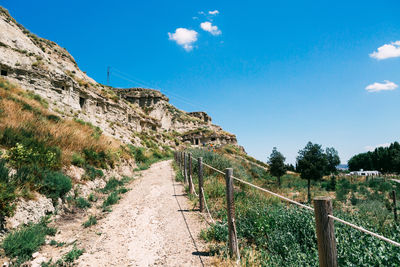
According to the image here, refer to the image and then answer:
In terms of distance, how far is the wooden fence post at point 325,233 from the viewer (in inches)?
66.6

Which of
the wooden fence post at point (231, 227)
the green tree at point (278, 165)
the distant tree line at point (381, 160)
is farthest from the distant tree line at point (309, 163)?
the distant tree line at point (381, 160)

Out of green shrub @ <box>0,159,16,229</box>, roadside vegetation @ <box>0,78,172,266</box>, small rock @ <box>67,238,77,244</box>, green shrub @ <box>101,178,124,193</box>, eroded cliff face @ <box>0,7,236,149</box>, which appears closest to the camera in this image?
roadside vegetation @ <box>0,78,172,266</box>

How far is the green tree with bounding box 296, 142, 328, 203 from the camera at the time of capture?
26797mm

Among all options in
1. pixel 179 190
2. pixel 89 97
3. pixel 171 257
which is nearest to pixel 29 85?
pixel 89 97

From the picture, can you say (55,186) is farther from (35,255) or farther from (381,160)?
(381,160)

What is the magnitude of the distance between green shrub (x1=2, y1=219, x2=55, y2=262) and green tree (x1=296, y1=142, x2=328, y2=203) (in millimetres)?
27897

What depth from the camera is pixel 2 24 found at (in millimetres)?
20078

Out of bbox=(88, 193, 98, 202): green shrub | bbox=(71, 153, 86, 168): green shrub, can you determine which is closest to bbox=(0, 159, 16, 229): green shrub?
bbox=(88, 193, 98, 202): green shrub

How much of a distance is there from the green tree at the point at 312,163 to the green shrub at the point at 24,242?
2790 cm

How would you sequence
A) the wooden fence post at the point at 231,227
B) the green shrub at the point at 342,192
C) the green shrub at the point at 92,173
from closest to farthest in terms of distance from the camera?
1. the wooden fence post at the point at 231,227
2. the green shrub at the point at 92,173
3. the green shrub at the point at 342,192

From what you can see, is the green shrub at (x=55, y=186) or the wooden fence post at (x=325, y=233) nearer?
the wooden fence post at (x=325, y=233)

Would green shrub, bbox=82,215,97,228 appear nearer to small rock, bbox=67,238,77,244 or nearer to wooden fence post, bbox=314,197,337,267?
small rock, bbox=67,238,77,244

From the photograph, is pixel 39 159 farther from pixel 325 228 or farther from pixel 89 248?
pixel 325 228

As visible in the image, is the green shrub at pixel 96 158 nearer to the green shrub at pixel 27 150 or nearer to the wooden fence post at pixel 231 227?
the green shrub at pixel 27 150
